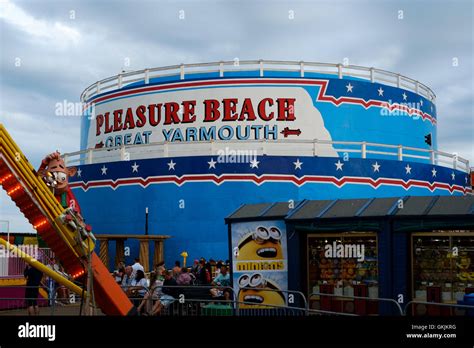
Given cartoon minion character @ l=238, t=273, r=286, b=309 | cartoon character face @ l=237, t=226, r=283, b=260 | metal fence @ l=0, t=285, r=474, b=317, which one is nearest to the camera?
metal fence @ l=0, t=285, r=474, b=317

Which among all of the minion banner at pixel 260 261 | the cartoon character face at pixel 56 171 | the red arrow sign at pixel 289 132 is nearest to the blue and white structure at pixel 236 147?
the red arrow sign at pixel 289 132

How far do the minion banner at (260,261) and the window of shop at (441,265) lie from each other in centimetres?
308

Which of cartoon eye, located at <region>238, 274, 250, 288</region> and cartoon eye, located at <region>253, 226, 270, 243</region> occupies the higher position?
cartoon eye, located at <region>253, 226, 270, 243</region>

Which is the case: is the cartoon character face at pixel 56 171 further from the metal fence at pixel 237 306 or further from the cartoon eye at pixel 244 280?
the cartoon eye at pixel 244 280

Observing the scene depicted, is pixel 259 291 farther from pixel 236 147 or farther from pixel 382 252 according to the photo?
pixel 236 147

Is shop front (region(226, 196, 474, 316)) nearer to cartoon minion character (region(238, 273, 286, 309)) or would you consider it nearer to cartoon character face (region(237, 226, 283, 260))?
cartoon character face (region(237, 226, 283, 260))

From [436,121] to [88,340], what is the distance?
91.3 feet

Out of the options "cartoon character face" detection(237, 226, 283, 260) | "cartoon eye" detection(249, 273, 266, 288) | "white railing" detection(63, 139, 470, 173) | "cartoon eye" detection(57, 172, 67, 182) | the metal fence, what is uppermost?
"white railing" detection(63, 139, 470, 173)

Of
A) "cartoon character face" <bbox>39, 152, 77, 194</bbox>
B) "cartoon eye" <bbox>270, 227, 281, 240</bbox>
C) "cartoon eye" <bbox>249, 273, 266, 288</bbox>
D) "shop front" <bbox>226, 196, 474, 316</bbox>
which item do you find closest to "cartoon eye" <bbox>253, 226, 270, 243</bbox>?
"cartoon eye" <bbox>270, 227, 281, 240</bbox>

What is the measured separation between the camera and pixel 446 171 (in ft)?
87.8

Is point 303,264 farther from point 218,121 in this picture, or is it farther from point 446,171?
point 446,171

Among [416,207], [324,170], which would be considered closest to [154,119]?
[324,170]

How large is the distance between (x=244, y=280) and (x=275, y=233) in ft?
4.62

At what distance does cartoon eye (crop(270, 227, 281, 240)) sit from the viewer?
1589 centimetres
